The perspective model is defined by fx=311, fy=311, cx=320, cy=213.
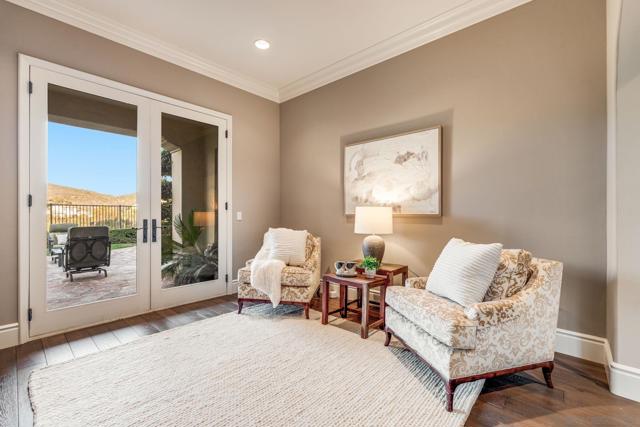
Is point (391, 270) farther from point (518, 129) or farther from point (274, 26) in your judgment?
point (274, 26)

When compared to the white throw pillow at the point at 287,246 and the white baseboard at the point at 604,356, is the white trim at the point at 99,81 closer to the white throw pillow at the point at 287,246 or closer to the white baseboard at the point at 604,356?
the white throw pillow at the point at 287,246

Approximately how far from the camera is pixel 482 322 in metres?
1.75

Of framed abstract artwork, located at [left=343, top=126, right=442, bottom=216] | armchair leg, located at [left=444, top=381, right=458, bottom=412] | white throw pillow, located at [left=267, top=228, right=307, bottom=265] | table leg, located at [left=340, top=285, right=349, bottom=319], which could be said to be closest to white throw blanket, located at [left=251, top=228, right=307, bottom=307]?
white throw pillow, located at [left=267, top=228, right=307, bottom=265]

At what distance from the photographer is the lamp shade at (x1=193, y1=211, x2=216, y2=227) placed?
12.7ft

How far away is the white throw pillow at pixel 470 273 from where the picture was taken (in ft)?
6.77

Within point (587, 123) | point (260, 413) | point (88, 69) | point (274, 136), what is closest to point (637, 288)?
point (587, 123)

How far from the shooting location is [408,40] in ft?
10.7

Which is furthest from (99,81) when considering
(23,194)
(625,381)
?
(625,381)

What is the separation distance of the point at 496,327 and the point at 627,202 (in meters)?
1.09

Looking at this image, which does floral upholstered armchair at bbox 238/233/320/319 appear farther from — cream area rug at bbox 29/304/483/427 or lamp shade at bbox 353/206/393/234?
lamp shade at bbox 353/206/393/234

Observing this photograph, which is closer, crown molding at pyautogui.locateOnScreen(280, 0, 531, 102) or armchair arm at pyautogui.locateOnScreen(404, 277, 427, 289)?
armchair arm at pyautogui.locateOnScreen(404, 277, 427, 289)

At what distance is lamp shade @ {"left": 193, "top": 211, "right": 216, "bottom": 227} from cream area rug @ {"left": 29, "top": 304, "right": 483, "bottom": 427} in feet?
4.85

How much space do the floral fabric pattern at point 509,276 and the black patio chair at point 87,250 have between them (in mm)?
3478

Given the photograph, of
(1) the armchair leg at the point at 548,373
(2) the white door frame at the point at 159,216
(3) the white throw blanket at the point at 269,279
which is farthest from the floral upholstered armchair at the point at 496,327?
(2) the white door frame at the point at 159,216
